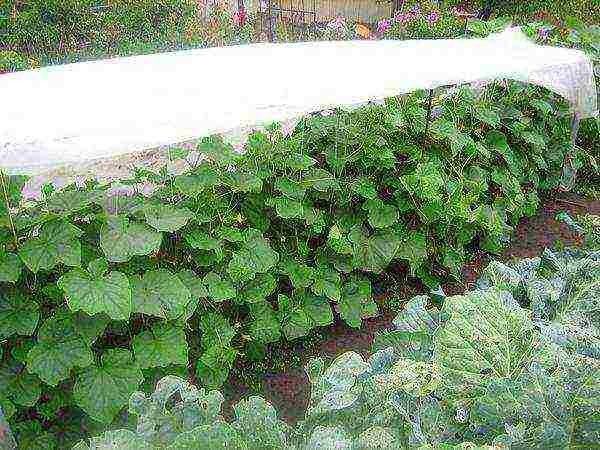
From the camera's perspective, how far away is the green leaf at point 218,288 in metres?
2.58

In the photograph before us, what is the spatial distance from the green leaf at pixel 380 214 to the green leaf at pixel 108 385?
1.50 m

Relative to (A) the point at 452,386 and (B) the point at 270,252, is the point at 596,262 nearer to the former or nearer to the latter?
(A) the point at 452,386

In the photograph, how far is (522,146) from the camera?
163 inches

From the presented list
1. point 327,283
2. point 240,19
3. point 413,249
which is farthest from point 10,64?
point 413,249

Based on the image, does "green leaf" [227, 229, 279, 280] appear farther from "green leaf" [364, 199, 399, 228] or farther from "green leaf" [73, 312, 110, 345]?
"green leaf" [364, 199, 399, 228]

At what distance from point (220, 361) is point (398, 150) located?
1.51 meters

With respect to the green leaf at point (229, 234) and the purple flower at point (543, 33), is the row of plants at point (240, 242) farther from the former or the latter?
the purple flower at point (543, 33)

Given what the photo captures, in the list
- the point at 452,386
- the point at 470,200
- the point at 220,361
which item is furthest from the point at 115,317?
the point at 470,200

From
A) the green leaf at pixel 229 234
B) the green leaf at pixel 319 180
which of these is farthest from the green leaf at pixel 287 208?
the green leaf at pixel 229 234

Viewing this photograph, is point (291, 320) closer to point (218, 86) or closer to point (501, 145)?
point (218, 86)

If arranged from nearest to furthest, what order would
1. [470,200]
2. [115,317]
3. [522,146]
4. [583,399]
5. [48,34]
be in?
[583,399] < [115,317] < [470,200] < [522,146] < [48,34]

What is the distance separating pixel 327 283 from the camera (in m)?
3.10

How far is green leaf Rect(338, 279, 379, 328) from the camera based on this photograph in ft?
10.4

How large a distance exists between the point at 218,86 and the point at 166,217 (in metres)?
0.61
